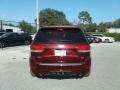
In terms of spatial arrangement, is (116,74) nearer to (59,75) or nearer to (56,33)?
(59,75)

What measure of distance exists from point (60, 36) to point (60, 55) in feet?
2.18

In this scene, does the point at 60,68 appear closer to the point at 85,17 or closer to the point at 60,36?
the point at 60,36

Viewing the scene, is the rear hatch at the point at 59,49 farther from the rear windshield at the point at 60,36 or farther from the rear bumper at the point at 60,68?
the rear bumper at the point at 60,68

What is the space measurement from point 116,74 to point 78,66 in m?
2.31

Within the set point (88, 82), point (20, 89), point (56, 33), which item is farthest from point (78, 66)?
point (20, 89)

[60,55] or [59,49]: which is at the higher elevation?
[59,49]

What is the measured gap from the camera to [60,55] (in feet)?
35.9

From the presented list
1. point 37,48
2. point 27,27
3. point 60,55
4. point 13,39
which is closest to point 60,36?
point 60,55

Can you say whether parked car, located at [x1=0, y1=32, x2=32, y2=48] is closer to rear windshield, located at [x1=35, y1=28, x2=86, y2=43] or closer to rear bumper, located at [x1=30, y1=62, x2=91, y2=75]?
rear windshield, located at [x1=35, y1=28, x2=86, y2=43]

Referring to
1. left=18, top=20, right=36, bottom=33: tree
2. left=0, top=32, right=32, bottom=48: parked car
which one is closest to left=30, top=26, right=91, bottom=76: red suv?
left=0, top=32, right=32, bottom=48: parked car

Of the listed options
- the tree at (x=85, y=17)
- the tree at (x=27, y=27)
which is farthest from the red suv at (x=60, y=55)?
the tree at (x=85, y=17)

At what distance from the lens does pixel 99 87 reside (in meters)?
9.89

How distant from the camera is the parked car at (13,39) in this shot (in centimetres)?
3209

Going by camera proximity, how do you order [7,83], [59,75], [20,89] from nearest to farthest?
[20,89], [7,83], [59,75]
